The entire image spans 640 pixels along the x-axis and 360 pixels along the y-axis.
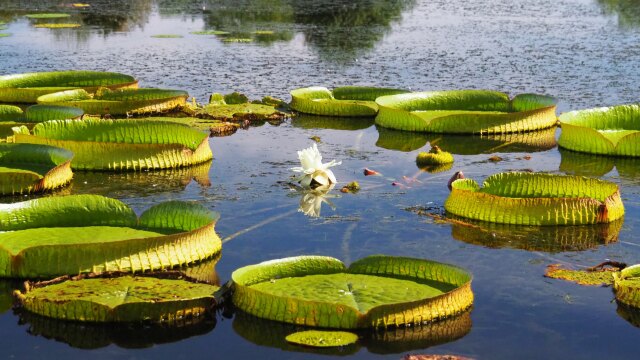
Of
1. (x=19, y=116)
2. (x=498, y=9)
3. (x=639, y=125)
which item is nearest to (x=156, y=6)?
(x=498, y=9)

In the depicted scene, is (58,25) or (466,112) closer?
(466,112)

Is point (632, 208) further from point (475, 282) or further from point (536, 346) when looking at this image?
point (536, 346)

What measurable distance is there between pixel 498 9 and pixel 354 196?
17792 mm

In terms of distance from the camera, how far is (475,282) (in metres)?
6.40

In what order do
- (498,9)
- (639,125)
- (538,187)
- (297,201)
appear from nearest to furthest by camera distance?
1. (538,187)
2. (297,201)
3. (639,125)
4. (498,9)

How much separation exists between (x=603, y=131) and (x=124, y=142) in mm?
4549

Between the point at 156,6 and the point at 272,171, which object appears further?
the point at 156,6

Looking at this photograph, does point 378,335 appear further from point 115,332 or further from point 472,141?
point 472,141

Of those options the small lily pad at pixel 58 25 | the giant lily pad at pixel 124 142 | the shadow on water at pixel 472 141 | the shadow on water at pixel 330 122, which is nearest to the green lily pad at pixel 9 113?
the giant lily pad at pixel 124 142

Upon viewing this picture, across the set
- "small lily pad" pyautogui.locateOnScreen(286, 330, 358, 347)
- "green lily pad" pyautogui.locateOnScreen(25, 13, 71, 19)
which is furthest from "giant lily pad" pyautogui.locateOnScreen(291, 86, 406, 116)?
"green lily pad" pyautogui.locateOnScreen(25, 13, 71, 19)

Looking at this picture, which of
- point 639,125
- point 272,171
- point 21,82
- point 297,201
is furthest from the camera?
point 21,82

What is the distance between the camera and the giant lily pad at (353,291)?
551cm

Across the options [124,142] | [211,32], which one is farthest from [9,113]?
[211,32]

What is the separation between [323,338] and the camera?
5387 mm
